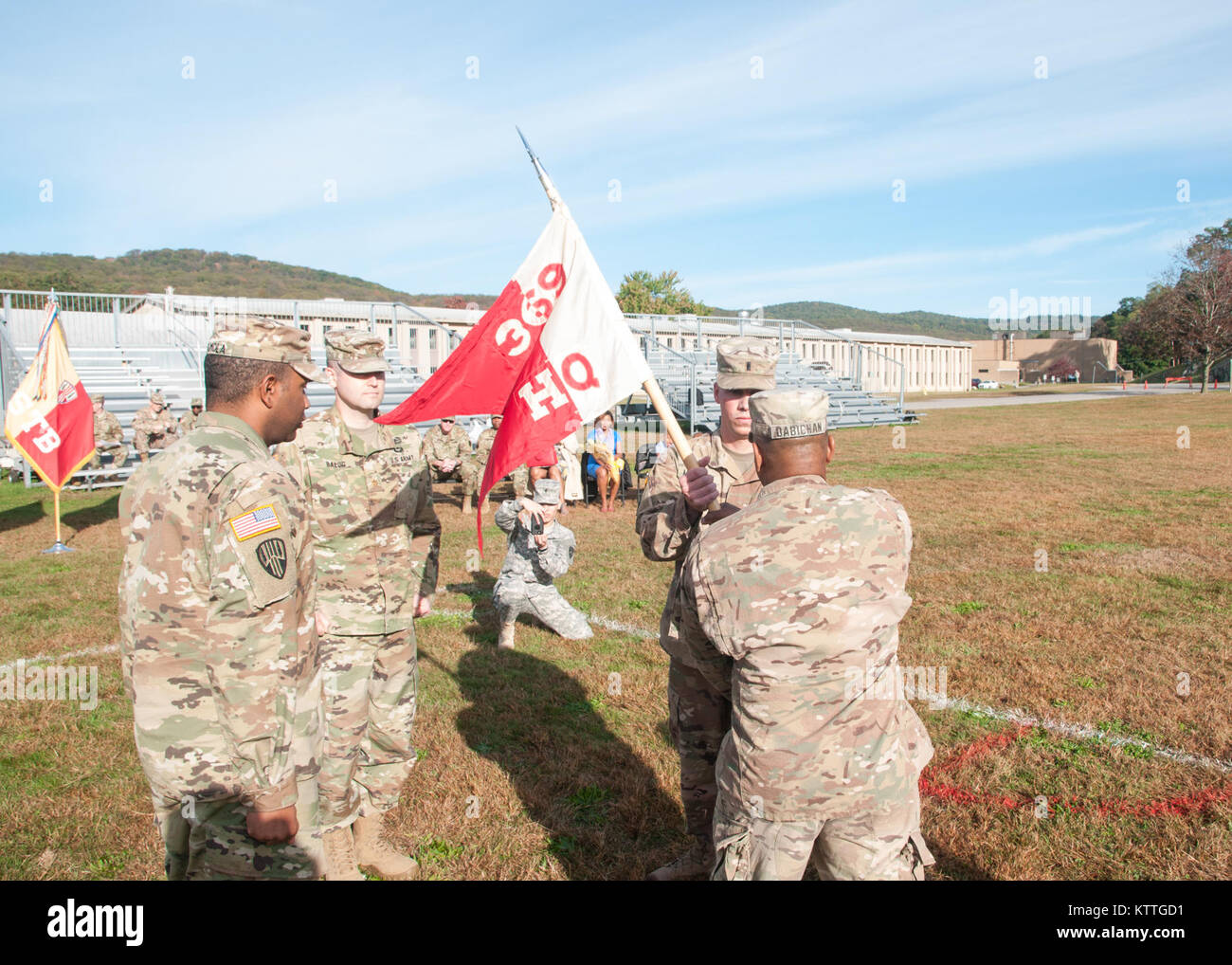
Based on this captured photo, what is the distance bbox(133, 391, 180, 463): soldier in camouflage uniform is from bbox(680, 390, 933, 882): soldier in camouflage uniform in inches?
675

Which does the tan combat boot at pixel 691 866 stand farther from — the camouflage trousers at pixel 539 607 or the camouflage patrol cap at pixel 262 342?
the camouflage trousers at pixel 539 607

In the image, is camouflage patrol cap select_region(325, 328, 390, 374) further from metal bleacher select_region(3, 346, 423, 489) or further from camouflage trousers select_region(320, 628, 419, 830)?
metal bleacher select_region(3, 346, 423, 489)

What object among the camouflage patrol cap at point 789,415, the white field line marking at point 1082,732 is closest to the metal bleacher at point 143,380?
the white field line marking at point 1082,732

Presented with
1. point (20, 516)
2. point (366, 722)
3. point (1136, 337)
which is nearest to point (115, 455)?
point (20, 516)

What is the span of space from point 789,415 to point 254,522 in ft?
5.40

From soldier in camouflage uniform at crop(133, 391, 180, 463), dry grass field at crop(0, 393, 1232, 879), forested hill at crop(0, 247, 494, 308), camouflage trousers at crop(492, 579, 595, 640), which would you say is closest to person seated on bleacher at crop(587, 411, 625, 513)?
dry grass field at crop(0, 393, 1232, 879)

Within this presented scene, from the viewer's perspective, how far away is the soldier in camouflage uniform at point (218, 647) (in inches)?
95.0

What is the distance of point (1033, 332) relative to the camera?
144 meters

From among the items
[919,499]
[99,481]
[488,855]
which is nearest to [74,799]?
[488,855]

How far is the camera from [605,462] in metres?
14.8

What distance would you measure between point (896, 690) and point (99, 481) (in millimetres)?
20106

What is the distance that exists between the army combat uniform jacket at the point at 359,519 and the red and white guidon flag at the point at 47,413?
33.4 ft

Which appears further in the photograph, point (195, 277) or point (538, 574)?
point (195, 277)

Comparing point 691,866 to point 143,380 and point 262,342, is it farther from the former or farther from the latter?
point 143,380
